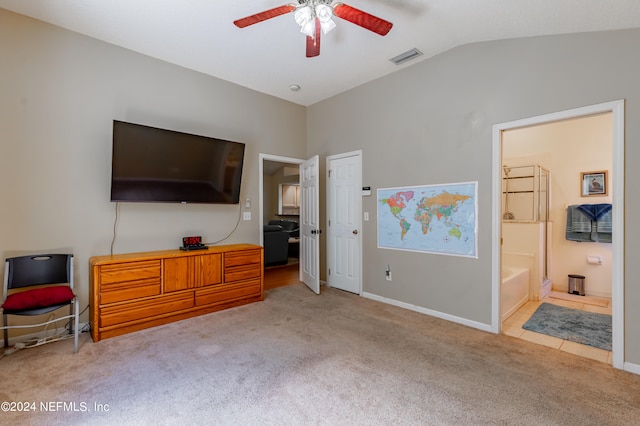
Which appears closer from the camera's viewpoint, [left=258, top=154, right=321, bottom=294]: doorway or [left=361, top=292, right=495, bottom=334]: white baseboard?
[left=361, top=292, right=495, bottom=334]: white baseboard

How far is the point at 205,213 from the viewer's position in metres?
3.93

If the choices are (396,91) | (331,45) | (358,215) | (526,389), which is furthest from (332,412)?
(396,91)

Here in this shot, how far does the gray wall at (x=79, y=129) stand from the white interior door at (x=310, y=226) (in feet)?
4.63

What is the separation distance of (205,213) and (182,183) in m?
0.61

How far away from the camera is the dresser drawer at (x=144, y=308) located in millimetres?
2779

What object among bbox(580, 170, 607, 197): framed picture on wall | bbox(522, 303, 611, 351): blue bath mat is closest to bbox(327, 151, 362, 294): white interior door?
bbox(522, 303, 611, 351): blue bath mat

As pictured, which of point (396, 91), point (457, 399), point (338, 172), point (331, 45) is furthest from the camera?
point (338, 172)

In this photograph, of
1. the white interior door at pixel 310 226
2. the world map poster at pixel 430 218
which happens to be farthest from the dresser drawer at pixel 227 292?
the world map poster at pixel 430 218

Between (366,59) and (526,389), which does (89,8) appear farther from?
(526,389)

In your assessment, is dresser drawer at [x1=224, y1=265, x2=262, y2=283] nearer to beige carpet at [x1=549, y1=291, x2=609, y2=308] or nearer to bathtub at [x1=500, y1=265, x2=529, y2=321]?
bathtub at [x1=500, y1=265, x2=529, y2=321]

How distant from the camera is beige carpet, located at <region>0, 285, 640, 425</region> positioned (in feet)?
5.77

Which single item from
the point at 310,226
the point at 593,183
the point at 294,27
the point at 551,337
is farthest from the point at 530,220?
the point at 294,27

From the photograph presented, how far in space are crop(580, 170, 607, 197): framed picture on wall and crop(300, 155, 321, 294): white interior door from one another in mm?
4050

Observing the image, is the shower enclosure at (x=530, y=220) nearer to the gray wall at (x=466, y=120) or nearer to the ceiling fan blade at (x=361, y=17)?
the gray wall at (x=466, y=120)
